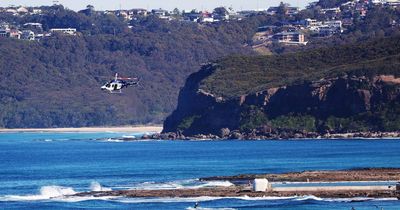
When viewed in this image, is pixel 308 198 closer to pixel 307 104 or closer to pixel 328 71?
pixel 307 104

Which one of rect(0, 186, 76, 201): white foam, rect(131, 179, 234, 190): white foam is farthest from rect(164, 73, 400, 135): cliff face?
rect(0, 186, 76, 201): white foam

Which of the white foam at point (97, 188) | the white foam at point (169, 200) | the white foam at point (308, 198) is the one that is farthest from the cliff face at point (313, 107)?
the white foam at point (308, 198)

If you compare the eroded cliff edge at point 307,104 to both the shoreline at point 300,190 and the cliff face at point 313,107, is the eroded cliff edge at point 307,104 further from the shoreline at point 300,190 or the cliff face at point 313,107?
the shoreline at point 300,190

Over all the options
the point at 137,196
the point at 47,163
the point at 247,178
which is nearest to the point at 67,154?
the point at 47,163

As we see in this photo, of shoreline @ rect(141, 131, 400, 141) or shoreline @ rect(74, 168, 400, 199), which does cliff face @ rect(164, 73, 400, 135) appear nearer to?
shoreline @ rect(141, 131, 400, 141)

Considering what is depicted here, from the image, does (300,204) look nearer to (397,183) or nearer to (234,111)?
(397,183)

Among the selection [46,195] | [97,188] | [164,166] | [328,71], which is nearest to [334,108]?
[328,71]
